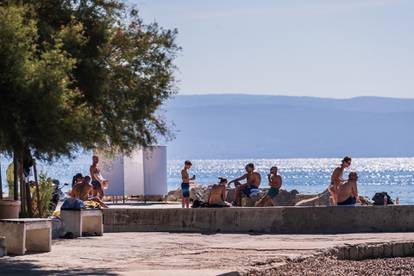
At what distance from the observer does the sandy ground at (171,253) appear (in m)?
15.6

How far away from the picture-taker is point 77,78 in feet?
53.6

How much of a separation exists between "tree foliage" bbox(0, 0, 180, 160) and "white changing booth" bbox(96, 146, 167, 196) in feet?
42.3

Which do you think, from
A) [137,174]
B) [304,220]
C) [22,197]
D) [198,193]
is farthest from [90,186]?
[198,193]

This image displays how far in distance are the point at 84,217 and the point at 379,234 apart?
579cm

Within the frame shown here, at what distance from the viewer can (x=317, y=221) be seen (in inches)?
884

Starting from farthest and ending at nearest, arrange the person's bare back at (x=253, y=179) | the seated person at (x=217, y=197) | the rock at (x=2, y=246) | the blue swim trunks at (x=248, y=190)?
the person's bare back at (x=253, y=179), the blue swim trunks at (x=248, y=190), the seated person at (x=217, y=197), the rock at (x=2, y=246)

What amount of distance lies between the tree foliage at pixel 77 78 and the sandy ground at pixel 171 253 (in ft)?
5.66

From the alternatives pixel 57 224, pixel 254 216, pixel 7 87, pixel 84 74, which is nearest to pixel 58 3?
pixel 84 74

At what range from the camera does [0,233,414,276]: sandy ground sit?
15625 mm

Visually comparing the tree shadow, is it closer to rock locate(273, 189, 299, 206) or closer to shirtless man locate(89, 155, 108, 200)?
shirtless man locate(89, 155, 108, 200)

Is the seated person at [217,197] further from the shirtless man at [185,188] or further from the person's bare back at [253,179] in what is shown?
the shirtless man at [185,188]

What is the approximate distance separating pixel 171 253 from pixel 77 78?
346cm

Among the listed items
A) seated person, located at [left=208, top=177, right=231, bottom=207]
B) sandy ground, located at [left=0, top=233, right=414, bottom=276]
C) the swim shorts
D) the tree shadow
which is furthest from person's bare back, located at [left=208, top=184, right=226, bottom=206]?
the tree shadow

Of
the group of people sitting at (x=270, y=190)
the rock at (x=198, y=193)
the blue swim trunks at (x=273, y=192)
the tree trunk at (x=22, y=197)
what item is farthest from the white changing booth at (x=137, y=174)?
the tree trunk at (x=22, y=197)
